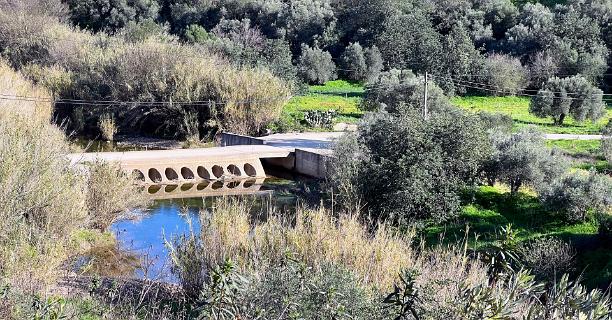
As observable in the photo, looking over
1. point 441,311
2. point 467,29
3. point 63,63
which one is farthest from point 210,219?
point 467,29

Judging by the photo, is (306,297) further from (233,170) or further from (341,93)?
(341,93)

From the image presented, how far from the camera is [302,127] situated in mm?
37062

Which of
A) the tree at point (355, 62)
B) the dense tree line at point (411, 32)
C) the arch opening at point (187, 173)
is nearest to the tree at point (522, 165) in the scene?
the arch opening at point (187, 173)

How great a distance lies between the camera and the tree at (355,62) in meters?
52.1

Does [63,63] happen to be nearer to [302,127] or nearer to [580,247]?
[302,127]

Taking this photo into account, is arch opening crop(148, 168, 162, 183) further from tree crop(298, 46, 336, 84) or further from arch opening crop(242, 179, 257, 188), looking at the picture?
tree crop(298, 46, 336, 84)

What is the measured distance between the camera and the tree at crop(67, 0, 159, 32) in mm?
61594

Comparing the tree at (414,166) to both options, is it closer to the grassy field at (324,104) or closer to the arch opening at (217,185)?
the arch opening at (217,185)

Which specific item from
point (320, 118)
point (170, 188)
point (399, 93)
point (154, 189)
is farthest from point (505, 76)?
point (154, 189)

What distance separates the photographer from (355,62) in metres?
52.4

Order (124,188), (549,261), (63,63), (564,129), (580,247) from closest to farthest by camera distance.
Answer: (549,261) < (580,247) < (124,188) < (564,129) < (63,63)

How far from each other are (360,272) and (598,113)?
30.1 meters

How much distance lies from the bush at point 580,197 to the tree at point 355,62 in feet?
110

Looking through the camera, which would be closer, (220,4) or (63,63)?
(63,63)
